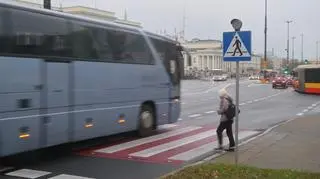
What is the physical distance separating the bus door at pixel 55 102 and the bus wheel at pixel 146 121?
13.0ft

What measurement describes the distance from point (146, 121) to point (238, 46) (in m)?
6.05

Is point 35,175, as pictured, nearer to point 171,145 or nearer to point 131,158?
point 131,158

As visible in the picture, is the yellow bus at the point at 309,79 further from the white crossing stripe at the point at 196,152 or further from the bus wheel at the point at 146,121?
the white crossing stripe at the point at 196,152

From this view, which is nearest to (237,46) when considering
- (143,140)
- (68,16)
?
(68,16)

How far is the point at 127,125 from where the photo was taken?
14.8 meters

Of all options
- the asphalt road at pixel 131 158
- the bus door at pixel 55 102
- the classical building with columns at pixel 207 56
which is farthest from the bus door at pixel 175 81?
the classical building with columns at pixel 207 56

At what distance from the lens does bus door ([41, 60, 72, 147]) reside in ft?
37.1

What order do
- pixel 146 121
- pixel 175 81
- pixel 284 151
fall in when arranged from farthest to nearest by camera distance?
pixel 175 81
pixel 146 121
pixel 284 151

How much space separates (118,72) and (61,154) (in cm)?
276

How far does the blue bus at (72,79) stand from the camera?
10477 mm

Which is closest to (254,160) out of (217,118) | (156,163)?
(156,163)

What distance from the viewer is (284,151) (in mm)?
12789

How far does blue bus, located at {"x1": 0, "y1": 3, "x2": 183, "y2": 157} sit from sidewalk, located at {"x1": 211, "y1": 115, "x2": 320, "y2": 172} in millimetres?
3268

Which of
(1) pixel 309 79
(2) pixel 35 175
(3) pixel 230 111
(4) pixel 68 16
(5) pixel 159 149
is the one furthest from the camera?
(1) pixel 309 79
